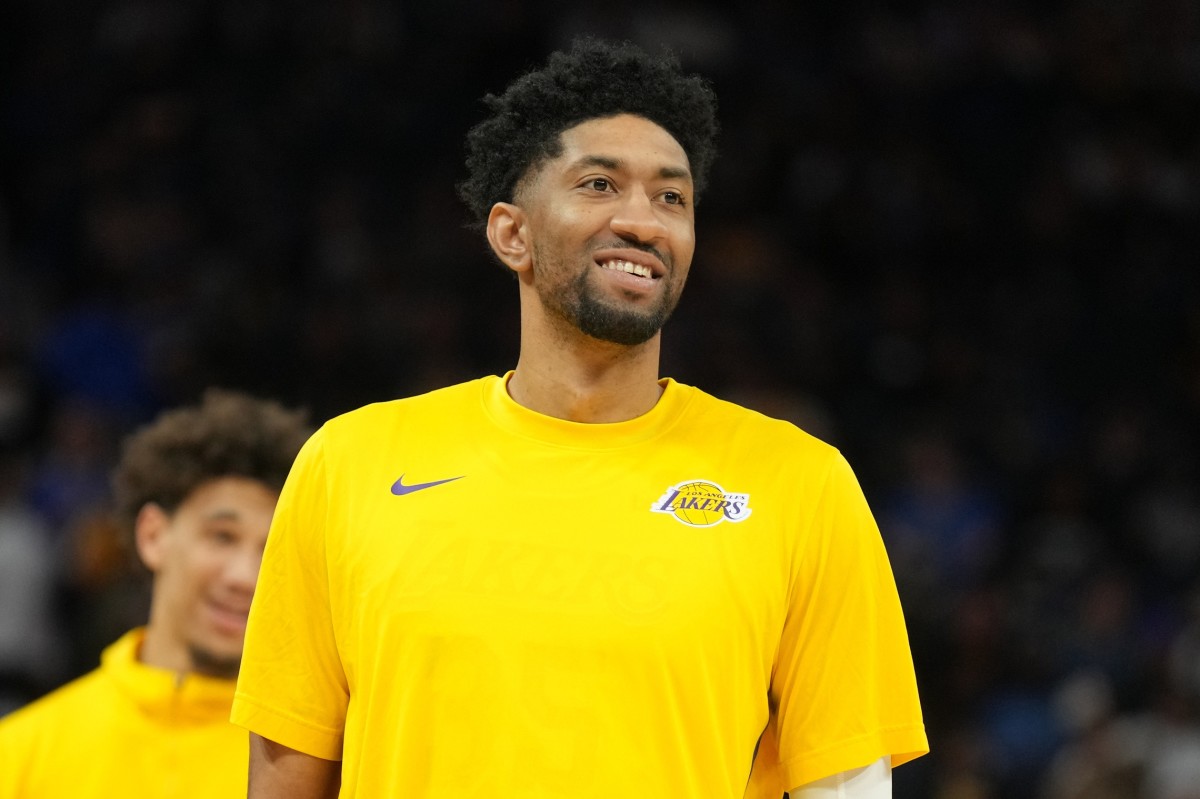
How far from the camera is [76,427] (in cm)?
805

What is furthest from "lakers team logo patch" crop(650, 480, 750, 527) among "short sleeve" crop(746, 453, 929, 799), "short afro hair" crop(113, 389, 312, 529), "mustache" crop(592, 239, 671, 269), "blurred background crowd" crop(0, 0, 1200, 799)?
"blurred background crowd" crop(0, 0, 1200, 799)

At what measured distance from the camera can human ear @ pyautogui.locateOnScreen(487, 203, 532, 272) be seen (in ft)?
10.1

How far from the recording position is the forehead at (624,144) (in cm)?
299

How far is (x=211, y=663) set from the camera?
12.9 feet

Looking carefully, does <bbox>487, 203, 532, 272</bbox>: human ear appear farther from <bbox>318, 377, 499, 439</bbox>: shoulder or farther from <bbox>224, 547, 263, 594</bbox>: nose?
<bbox>224, 547, 263, 594</bbox>: nose

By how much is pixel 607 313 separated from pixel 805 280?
7.10 meters

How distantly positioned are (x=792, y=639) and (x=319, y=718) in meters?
0.83

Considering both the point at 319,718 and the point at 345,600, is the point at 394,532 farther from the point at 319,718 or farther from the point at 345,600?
the point at 319,718

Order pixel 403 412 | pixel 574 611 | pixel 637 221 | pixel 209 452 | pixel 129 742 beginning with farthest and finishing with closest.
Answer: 1. pixel 209 452
2. pixel 129 742
3. pixel 403 412
4. pixel 637 221
5. pixel 574 611

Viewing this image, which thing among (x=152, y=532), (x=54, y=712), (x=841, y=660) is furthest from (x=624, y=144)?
(x=54, y=712)

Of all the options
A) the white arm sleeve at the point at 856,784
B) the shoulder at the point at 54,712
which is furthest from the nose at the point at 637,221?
the shoulder at the point at 54,712

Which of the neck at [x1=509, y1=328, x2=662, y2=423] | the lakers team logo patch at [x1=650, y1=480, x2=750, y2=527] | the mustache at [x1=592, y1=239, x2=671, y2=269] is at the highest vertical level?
the mustache at [x1=592, y1=239, x2=671, y2=269]

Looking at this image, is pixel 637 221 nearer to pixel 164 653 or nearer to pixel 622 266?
pixel 622 266

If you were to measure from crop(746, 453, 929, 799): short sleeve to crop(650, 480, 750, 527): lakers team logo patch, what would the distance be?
12cm
